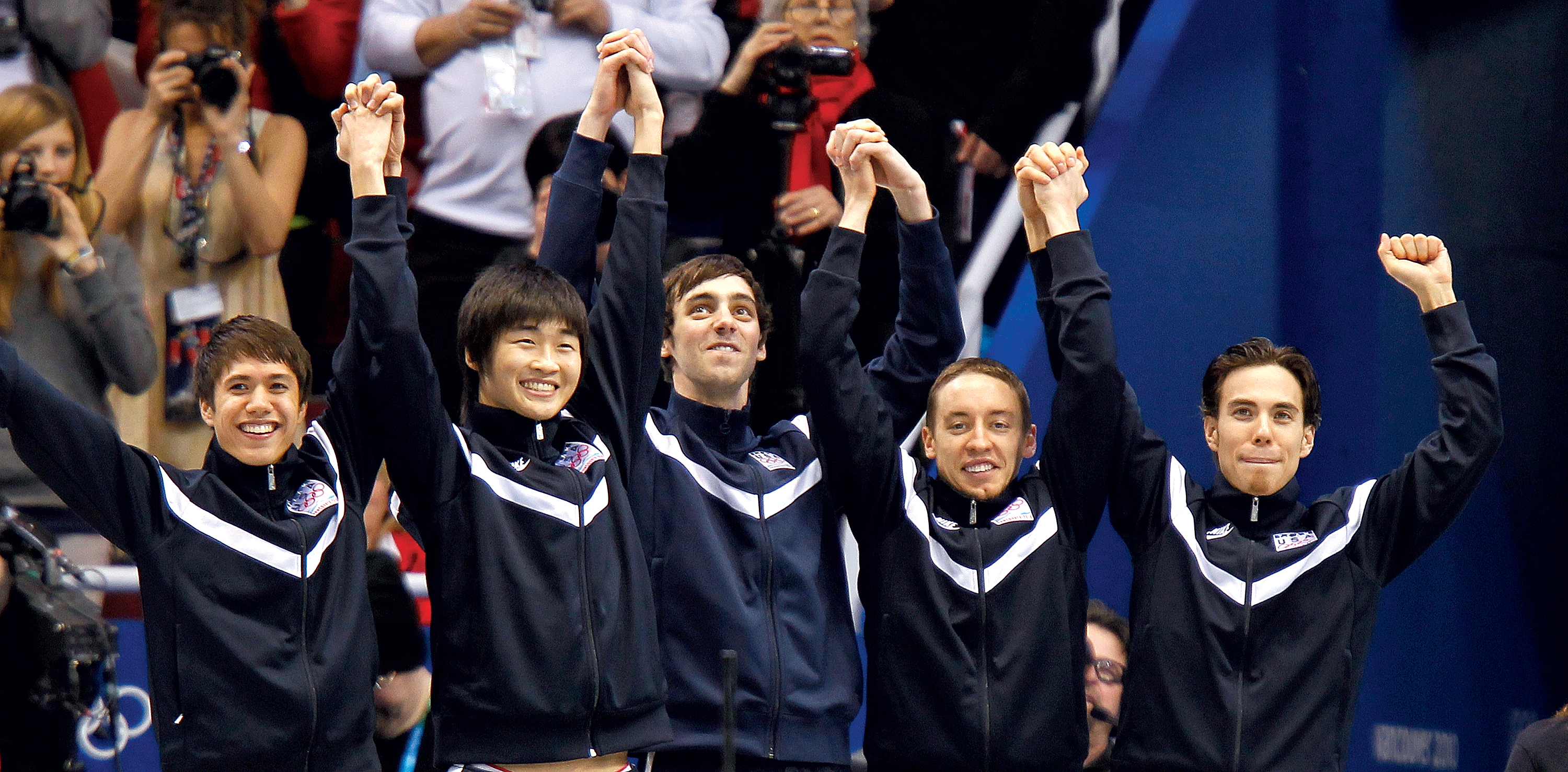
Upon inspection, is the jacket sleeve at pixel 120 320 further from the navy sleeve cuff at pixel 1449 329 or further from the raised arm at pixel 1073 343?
the navy sleeve cuff at pixel 1449 329

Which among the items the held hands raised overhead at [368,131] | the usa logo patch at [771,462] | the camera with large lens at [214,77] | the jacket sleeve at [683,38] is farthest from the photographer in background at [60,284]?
the usa logo patch at [771,462]

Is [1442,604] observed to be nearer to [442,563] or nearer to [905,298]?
[905,298]

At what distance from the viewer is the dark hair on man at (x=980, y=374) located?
9.91ft

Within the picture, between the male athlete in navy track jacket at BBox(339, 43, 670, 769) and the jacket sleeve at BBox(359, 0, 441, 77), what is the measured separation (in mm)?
1668

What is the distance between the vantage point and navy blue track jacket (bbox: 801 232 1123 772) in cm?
283

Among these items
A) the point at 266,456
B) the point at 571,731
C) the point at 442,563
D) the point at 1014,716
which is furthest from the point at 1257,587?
the point at 266,456

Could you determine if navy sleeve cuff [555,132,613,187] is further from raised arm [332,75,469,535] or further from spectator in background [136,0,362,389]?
spectator in background [136,0,362,389]

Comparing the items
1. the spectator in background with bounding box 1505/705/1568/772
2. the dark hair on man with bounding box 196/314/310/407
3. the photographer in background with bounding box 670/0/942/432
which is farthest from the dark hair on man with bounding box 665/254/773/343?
the spectator in background with bounding box 1505/705/1568/772

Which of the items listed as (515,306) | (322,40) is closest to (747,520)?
(515,306)

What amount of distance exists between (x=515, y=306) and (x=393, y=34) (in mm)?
1816

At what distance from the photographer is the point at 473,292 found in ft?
9.32

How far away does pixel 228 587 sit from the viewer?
250cm

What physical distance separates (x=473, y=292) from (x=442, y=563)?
473 millimetres

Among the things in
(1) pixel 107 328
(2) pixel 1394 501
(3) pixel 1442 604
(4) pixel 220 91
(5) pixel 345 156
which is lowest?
(3) pixel 1442 604
